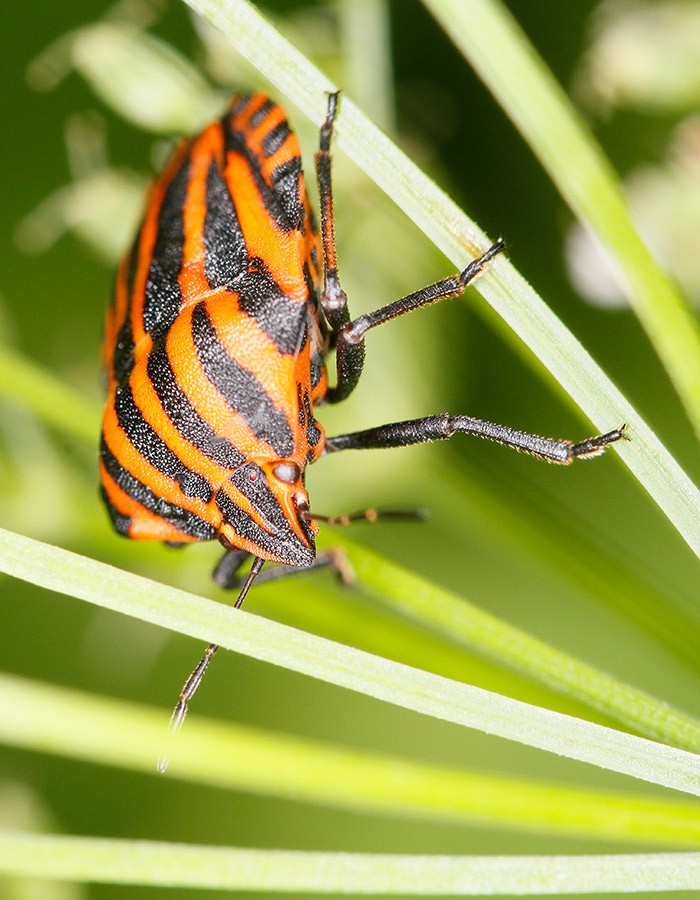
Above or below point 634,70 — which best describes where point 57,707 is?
below

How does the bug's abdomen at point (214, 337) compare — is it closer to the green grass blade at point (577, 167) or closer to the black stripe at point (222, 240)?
the black stripe at point (222, 240)

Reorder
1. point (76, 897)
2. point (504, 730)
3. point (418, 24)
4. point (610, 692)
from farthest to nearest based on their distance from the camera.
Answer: point (418, 24) < point (76, 897) < point (610, 692) < point (504, 730)

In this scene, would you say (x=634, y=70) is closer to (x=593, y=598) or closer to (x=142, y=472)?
(x=593, y=598)

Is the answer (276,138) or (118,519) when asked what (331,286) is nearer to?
(276,138)

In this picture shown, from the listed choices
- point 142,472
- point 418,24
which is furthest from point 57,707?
point 418,24

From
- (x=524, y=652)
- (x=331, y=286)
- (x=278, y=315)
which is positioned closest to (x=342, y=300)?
(x=331, y=286)

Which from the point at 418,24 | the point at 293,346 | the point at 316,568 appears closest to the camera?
the point at 293,346
